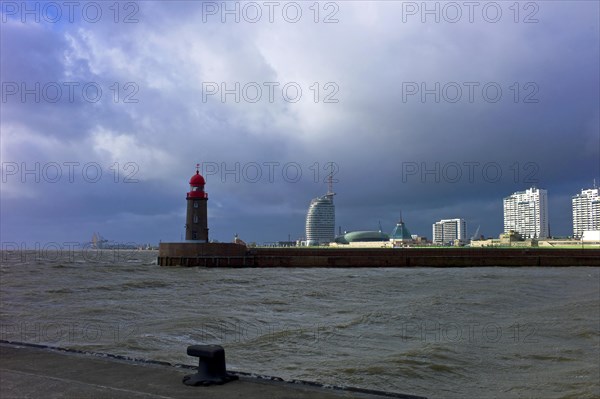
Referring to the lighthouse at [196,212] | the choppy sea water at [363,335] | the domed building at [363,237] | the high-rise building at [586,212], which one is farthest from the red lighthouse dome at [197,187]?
the high-rise building at [586,212]

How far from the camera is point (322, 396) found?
11.0ft

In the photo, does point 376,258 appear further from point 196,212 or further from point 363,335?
point 363,335

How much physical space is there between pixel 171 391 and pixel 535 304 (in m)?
16.9

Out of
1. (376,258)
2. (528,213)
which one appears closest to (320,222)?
(528,213)

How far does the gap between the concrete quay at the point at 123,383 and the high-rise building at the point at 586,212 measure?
416ft

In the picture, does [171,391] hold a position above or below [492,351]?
above

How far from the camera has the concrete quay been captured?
3.39m

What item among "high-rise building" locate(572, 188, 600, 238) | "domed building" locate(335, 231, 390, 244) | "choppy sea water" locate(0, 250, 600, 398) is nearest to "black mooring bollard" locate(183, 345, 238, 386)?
"choppy sea water" locate(0, 250, 600, 398)

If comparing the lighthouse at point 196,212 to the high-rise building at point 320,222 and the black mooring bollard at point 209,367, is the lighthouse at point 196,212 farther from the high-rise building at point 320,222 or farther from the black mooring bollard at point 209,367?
the high-rise building at point 320,222

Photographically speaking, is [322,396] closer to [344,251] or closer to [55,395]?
[55,395]

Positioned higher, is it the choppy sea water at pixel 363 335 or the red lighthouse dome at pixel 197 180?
the red lighthouse dome at pixel 197 180

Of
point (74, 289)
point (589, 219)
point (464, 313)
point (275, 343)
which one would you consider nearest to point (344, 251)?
point (74, 289)

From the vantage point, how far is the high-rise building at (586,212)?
114m

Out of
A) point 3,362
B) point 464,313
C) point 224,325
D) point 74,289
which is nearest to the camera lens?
point 3,362
